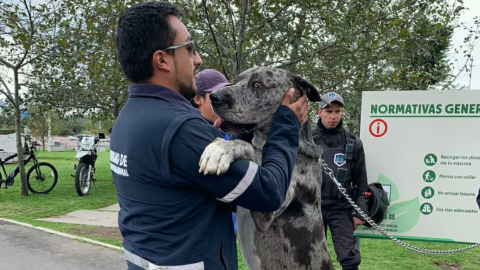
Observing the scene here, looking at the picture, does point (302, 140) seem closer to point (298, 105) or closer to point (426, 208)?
point (298, 105)

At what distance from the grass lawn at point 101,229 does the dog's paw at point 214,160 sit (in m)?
4.49

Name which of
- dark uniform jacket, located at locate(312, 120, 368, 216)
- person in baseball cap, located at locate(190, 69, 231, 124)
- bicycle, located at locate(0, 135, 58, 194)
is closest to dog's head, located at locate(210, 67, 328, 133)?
person in baseball cap, located at locate(190, 69, 231, 124)

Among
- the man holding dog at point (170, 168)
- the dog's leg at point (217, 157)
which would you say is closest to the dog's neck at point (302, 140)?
the man holding dog at point (170, 168)

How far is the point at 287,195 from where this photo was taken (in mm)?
2213

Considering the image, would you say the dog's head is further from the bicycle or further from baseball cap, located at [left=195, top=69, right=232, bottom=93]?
the bicycle

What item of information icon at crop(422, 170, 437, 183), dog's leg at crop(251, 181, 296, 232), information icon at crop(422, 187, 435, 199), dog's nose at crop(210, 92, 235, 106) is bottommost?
information icon at crop(422, 187, 435, 199)

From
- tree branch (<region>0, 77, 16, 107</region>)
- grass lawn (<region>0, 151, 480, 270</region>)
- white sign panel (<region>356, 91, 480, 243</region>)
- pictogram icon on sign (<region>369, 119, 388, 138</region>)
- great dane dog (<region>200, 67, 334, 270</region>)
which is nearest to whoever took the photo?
great dane dog (<region>200, 67, 334, 270</region>)

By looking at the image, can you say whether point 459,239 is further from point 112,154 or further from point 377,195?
point 112,154

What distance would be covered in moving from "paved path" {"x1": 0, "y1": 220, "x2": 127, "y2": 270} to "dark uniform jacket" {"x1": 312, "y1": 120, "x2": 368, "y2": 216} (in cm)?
298

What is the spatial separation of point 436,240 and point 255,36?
3427 millimetres

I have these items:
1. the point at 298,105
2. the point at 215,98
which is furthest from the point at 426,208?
the point at 215,98

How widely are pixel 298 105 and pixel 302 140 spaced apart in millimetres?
331

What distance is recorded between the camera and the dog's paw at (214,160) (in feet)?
5.12

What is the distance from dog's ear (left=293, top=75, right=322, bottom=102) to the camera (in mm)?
2422
